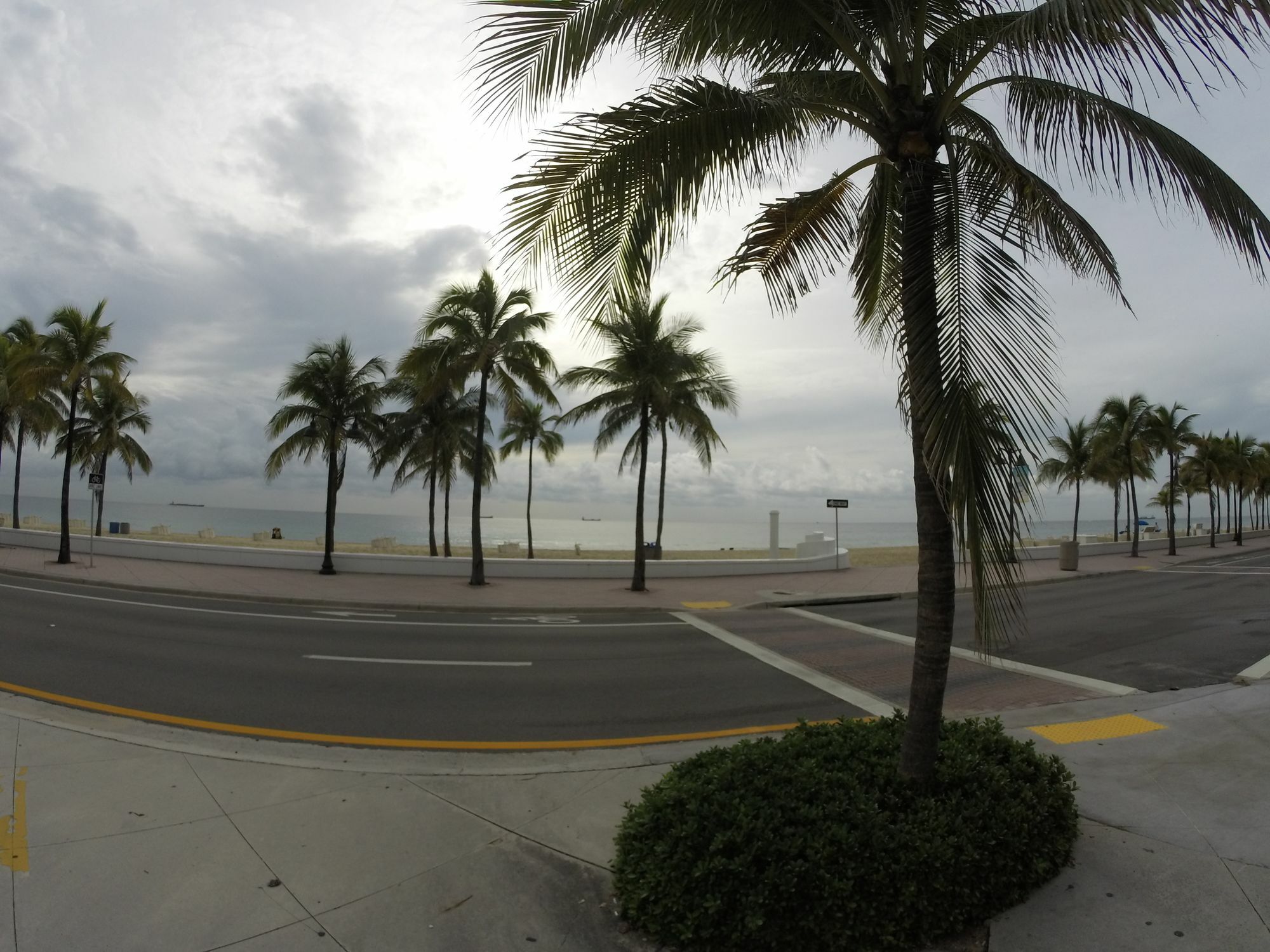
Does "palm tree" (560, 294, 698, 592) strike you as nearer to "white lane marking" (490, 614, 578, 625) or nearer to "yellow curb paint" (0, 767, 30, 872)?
"white lane marking" (490, 614, 578, 625)

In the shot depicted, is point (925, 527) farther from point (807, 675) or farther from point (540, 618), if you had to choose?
point (540, 618)

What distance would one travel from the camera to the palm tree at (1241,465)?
5031cm

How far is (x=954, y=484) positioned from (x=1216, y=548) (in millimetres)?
55316

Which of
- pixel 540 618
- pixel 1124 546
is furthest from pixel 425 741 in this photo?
pixel 1124 546

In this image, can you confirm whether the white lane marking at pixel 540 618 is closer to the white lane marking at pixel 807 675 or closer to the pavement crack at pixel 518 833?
the white lane marking at pixel 807 675

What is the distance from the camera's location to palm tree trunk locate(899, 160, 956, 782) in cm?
366

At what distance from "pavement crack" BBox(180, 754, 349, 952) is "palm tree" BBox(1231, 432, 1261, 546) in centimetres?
6246

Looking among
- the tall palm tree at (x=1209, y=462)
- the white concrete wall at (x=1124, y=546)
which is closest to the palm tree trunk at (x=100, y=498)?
the white concrete wall at (x=1124, y=546)

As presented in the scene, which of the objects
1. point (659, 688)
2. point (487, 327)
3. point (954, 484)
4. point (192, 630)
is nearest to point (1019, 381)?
point (954, 484)

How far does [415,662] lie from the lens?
388 inches

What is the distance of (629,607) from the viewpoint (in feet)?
54.3

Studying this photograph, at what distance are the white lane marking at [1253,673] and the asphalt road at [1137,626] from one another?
124 mm

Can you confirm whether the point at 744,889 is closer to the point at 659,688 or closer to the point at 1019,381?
the point at 1019,381

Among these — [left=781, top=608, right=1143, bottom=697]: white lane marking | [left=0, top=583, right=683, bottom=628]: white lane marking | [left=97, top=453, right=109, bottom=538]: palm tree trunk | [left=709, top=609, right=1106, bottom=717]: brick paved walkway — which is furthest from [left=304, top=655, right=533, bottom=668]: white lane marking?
[left=97, top=453, right=109, bottom=538]: palm tree trunk
